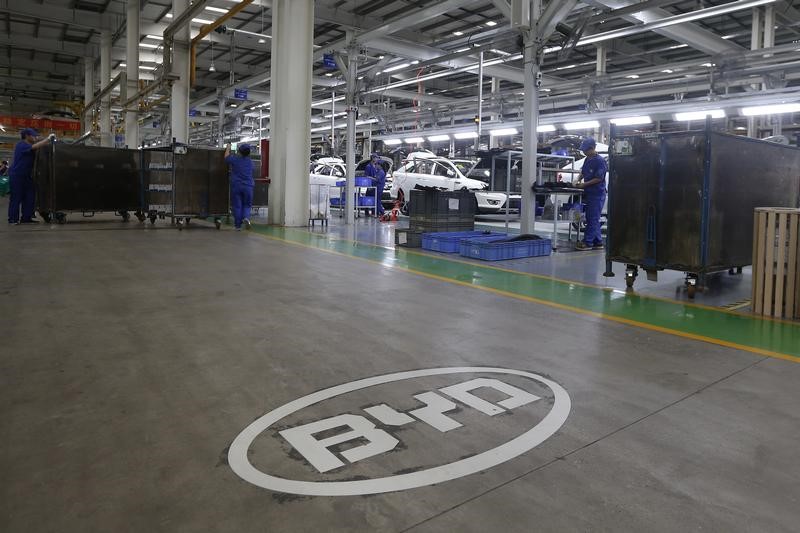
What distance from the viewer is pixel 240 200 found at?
1192 centimetres

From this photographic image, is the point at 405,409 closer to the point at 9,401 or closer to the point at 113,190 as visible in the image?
the point at 9,401

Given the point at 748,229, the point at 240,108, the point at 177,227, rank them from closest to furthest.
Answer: the point at 748,229 → the point at 177,227 → the point at 240,108

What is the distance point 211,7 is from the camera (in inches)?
675

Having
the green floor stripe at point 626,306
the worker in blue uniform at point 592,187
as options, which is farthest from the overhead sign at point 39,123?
the green floor stripe at point 626,306

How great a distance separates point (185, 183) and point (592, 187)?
796 centimetres

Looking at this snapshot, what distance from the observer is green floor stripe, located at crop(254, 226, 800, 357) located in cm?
414

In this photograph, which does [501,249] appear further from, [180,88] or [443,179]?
[180,88]

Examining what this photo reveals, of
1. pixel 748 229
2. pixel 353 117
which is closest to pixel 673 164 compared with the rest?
pixel 748 229

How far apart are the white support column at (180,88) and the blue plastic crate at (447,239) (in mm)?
10181

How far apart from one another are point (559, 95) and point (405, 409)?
52.2ft

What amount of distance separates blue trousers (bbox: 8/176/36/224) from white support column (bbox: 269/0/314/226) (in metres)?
4.91

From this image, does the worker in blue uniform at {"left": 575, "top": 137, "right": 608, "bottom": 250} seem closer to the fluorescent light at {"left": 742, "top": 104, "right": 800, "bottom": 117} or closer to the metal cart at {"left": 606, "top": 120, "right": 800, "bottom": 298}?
the metal cart at {"left": 606, "top": 120, "right": 800, "bottom": 298}

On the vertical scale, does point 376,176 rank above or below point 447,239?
above

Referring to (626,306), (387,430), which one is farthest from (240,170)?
(387,430)
